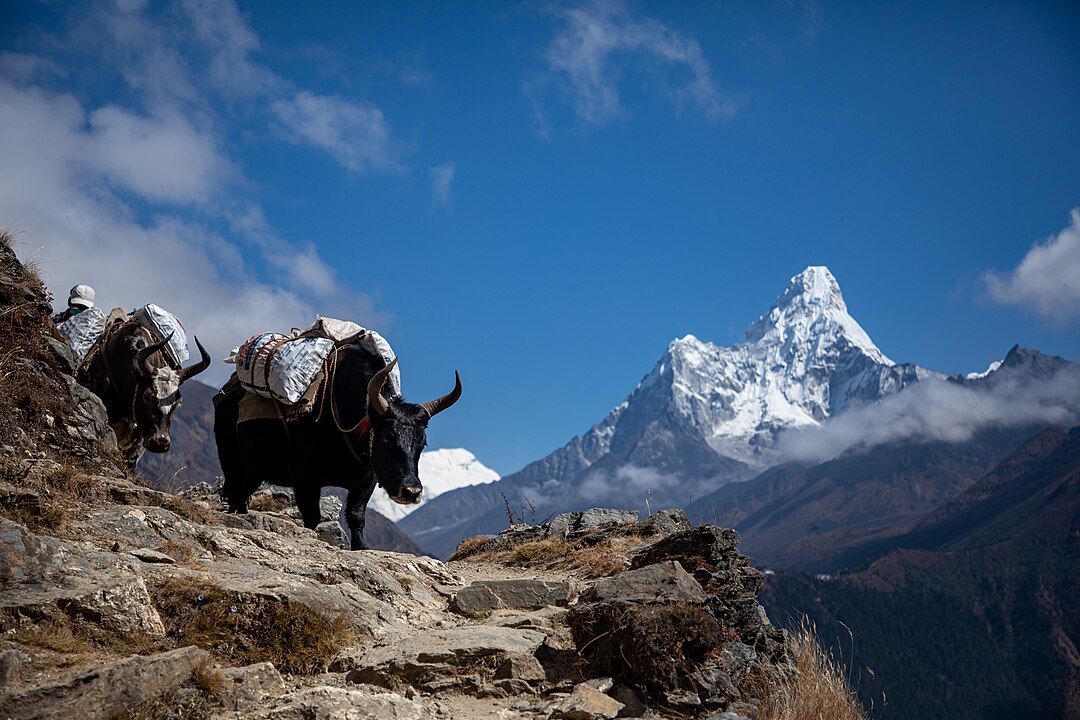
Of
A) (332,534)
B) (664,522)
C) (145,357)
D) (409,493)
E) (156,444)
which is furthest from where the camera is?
(145,357)

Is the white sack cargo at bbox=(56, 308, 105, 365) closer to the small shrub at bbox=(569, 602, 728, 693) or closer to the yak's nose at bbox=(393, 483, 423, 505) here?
the yak's nose at bbox=(393, 483, 423, 505)

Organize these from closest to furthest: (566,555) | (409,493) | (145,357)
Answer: (409,493)
(566,555)
(145,357)

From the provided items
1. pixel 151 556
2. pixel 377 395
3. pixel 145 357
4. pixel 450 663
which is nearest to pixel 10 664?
pixel 151 556

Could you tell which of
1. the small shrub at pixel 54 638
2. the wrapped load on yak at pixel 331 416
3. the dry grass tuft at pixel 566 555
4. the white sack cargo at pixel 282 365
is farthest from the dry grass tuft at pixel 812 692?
the white sack cargo at pixel 282 365

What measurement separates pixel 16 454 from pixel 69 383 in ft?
9.01

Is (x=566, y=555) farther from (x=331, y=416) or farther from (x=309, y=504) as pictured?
(x=331, y=416)

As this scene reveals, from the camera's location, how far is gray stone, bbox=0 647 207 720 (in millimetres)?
4449

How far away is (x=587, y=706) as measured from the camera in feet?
17.6

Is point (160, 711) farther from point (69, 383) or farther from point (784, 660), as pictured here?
point (69, 383)

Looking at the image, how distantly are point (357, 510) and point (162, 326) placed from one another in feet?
17.6

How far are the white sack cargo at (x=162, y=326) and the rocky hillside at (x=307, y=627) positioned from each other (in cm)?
579

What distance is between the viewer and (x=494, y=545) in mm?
15773

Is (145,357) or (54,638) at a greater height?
(145,357)

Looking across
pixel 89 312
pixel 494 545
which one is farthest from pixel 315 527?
pixel 89 312
